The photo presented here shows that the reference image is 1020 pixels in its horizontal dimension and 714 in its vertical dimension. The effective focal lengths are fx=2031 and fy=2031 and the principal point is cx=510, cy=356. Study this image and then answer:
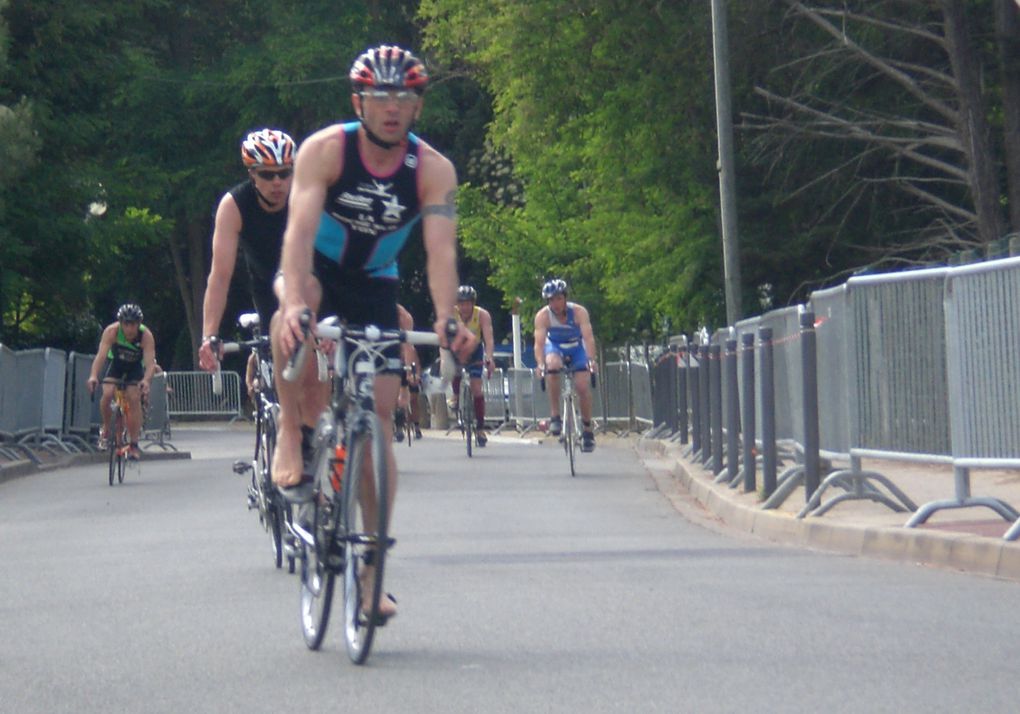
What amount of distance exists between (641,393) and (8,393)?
39.5ft

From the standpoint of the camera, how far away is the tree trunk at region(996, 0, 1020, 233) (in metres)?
25.0

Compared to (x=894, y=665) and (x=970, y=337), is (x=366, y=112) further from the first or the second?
(x=970, y=337)

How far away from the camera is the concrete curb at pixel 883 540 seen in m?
9.69

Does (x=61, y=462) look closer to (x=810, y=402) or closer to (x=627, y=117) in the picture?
(x=627, y=117)

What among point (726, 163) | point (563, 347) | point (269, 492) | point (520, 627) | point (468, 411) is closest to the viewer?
point (520, 627)

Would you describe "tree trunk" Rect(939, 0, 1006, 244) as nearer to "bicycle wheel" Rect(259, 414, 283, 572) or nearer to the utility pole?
the utility pole

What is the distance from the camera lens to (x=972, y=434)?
10570 millimetres

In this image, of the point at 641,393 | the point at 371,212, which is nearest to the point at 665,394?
the point at 641,393

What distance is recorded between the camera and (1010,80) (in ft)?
83.0

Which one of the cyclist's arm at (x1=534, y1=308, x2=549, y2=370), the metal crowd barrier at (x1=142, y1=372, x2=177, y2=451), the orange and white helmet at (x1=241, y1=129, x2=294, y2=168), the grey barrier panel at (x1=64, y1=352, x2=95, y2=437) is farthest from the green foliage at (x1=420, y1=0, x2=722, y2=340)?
the orange and white helmet at (x1=241, y1=129, x2=294, y2=168)

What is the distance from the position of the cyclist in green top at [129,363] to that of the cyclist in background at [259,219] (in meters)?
10.5

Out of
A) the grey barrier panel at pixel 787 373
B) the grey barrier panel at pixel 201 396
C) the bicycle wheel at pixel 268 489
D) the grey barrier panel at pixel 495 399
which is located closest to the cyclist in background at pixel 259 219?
the bicycle wheel at pixel 268 489

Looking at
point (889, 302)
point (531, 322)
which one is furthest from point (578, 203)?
point (889, 302)

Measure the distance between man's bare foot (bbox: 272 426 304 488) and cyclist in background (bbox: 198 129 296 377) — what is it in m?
2.07
